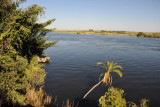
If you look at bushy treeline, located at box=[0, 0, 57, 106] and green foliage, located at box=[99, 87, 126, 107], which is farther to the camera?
bushy treeline, located at box=[0, 0, 57, 106]

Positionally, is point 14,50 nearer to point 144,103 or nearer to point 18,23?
point 18,23

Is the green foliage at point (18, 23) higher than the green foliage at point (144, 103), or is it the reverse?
the green foliage at point (18, 23)

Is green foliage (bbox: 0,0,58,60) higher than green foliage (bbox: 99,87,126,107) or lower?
higher

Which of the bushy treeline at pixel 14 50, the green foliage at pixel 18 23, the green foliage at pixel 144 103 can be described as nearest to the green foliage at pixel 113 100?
the green foliage at pixel 144 103

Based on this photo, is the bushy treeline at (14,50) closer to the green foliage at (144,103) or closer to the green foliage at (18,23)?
the green foliage at (18,23)

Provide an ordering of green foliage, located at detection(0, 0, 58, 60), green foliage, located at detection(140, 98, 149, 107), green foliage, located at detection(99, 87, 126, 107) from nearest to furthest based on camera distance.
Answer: green foliage, located at detection(99, 87, 126, 107)
green foliage, located at detection(140, 98, 149, 107)
green foliage, located at detection(0, 0, 58, 60)

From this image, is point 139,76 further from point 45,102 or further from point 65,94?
point 45,102

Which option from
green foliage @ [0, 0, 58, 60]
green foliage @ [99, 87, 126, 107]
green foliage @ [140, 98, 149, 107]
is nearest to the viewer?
green foliage @ [99, 87, 126, 107]

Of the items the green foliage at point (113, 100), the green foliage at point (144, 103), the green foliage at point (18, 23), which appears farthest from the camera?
the green foliage at point (18, 23)

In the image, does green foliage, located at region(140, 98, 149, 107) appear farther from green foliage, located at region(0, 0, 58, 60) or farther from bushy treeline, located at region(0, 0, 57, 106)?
green foliage, located at region(0, 0, 58, 60)

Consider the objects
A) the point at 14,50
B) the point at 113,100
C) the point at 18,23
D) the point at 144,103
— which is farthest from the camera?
the point at 14,50

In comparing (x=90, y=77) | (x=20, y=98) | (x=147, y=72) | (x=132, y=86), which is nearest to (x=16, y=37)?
(x=20, y=98)

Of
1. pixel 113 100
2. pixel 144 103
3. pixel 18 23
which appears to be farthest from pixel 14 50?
pixel 144 103

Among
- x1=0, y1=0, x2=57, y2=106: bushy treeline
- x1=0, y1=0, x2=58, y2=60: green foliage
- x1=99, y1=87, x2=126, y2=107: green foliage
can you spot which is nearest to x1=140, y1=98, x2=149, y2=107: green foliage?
x1=99, y1=87, x2=126, y2=107: green foliage
